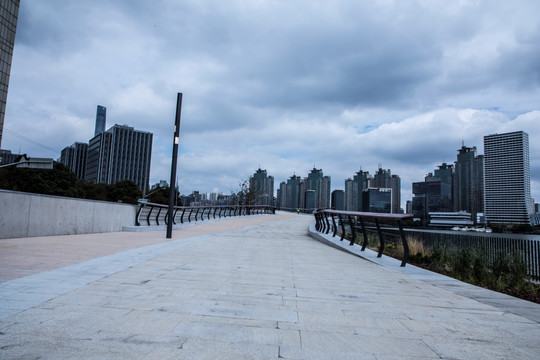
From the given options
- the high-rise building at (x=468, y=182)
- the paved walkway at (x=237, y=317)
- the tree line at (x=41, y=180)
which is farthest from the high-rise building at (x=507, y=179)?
the tree line at (x=41, y=180)

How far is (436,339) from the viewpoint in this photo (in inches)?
112

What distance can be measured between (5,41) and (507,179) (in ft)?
400

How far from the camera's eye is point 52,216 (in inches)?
364

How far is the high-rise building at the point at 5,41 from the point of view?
2537 inches

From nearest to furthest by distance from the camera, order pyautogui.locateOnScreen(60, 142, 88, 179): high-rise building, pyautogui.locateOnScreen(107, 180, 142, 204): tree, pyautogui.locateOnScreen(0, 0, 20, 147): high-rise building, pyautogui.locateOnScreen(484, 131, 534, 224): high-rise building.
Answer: pyautogui.locateOnScreen(0, 0, 20, 147): high-rise building → pyautogui.locateOnScreen(107, 180, 142, 204): tree → pyautogui.locateOnScreen(484, 131, 534, 224): high-rise building → pyautogui.locateOnScreen(60, 142, 88, 179): high-rise building

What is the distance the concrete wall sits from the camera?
8023mm

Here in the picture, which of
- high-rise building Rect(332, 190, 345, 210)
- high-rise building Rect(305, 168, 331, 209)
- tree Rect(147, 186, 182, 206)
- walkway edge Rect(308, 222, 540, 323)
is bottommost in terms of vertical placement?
walkway edge Rect(308, 222, 540, 323)

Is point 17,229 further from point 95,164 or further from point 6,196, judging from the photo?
point 95,164

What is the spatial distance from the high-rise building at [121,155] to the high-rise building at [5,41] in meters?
67.2

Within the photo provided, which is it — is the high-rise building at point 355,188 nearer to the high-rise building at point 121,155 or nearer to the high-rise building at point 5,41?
the high-rise building at point 121,155

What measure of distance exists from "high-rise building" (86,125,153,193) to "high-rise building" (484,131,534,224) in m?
116

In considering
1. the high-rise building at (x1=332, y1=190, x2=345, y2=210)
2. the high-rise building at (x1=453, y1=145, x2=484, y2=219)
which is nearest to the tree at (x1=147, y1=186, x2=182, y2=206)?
the high-rise building at (x1=332, y1=190, x2=345, y2=210)

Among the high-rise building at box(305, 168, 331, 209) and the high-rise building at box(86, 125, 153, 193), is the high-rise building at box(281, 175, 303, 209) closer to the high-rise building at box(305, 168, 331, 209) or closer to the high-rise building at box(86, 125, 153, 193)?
the high-rise building at box(305, 168, 331, 209)

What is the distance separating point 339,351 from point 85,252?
574 cm
